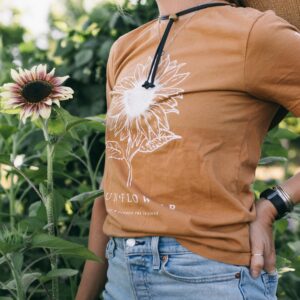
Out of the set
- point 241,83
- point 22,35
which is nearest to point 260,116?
point 241,83

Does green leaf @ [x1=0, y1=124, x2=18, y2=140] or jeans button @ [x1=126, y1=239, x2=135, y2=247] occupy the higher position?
jeans button @ [x1=126, y1=239, x2=135, y2=247]

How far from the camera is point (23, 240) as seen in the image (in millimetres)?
1859

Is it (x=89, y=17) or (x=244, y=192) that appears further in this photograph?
(x=89, y=17)

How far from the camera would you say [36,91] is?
199 centimetres

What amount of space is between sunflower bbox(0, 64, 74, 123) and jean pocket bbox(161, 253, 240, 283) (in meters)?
0.54

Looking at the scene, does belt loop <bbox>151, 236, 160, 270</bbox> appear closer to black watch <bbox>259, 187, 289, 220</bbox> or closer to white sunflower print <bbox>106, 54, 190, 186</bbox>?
white sunflower print <bbox>106, 54, 190, 186</bbox>

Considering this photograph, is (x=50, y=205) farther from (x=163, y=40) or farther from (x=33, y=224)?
(x=163, y=40)

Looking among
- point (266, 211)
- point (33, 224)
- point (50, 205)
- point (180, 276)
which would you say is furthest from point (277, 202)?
point (33, 224)

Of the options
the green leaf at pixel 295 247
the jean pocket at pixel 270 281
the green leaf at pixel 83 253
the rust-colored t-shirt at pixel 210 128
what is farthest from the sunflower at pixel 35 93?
the green leaf at pixel 295 247

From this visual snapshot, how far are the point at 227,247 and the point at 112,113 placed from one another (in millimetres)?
496

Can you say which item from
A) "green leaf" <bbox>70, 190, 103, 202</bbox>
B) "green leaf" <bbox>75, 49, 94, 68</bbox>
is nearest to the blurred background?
"green leaf" <bbox>75, 49, 94, 68</bbox>

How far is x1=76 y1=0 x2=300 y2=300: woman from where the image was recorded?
1.67 metres

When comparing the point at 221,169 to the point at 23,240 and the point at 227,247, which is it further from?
the point at 23,240

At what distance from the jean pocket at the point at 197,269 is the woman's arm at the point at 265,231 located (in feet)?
0.17
